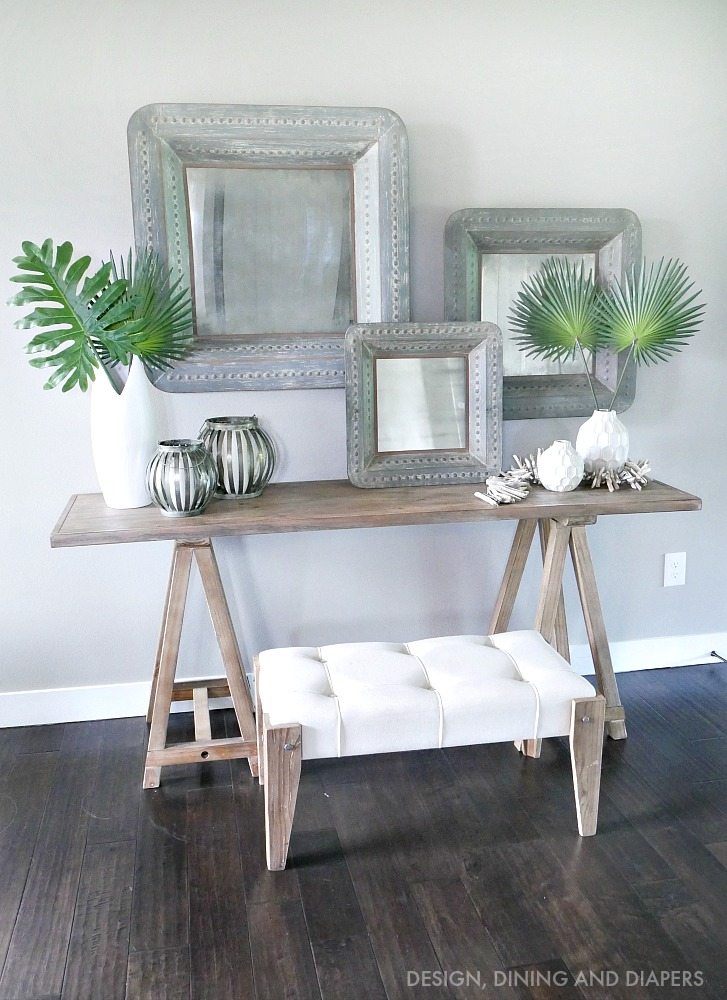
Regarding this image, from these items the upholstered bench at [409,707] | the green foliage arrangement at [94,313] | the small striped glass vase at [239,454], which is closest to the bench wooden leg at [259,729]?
the upholstered bench at [409,707]

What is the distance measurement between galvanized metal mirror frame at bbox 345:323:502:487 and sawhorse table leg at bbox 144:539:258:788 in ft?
1.61

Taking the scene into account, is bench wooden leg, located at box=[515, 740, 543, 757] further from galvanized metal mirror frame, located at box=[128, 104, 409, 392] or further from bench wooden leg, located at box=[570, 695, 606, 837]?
galvanized metal mirror frame, located at box=[128, 104, 409, 392]

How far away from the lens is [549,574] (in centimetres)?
244

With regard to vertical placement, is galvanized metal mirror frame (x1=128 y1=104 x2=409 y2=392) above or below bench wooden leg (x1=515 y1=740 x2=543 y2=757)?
above

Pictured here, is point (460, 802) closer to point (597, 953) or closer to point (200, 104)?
point (597, 953)

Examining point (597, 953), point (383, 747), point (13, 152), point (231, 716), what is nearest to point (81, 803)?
point (231, 716)

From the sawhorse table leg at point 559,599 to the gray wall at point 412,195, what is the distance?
0.24 m

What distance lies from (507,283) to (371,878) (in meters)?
1.66

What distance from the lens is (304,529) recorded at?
2.20m

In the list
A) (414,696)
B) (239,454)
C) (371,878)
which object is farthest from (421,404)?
(371,878)

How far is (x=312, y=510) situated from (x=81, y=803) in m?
0.97

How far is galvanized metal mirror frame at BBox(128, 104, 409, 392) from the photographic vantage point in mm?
2361

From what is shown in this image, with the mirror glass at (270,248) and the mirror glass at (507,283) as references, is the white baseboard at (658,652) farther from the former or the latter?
the mirror glass at (270,248)

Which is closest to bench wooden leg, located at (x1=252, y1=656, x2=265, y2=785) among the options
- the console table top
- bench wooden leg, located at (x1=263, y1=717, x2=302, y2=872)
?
bench wooden leg, located at (x1=263, y1=717, x2=302, y2=872)
